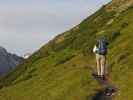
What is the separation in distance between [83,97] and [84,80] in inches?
837

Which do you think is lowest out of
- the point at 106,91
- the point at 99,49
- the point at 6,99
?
Result: the point at 6,99

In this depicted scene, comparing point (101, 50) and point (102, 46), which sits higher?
point (102, 46)

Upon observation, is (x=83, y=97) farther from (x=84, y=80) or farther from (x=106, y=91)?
(x=106, y=91)

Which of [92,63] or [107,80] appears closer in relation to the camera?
[107,80]

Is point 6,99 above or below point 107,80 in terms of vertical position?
below

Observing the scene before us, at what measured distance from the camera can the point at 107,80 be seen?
54375 millimetres

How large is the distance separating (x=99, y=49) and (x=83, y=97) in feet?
118

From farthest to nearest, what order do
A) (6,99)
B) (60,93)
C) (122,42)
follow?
(122,42), (6,99), (60,93)

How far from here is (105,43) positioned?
50.3 meters

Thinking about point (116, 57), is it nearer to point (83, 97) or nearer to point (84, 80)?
point (84, 80)

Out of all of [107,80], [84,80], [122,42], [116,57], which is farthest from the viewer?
[122,42]

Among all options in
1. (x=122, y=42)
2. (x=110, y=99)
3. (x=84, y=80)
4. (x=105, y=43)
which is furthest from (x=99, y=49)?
(x=122, y=42)

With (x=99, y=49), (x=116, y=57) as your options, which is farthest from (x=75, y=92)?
(x=116, y=57)

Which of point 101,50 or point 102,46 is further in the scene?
point 101,50
